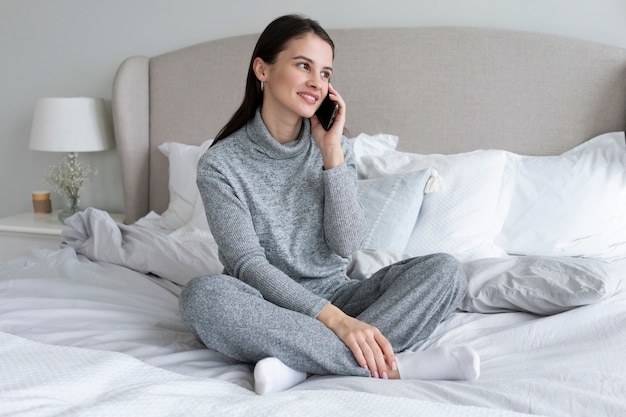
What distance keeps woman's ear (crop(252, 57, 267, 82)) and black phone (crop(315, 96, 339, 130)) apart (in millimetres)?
→ 166

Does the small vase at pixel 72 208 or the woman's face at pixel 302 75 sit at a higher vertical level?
the woman's face at pixel 302 75

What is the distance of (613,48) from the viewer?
2.36 metres

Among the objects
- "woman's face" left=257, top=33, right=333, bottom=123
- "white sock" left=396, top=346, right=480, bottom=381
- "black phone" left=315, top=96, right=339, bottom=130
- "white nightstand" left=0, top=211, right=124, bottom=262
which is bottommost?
"white nightstand" left=0, top=211, right=124, bottom=262

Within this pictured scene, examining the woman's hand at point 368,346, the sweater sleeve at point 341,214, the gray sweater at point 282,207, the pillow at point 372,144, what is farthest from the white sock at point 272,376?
the pillow at point 372,144

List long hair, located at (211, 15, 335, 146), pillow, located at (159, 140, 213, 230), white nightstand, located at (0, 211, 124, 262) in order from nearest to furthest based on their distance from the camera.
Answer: long hair, located at (211, 15, 335, 146) < pillow, located at (159, 140, 213, 230) < white nightstand, located at (0, 211, 124, 262)

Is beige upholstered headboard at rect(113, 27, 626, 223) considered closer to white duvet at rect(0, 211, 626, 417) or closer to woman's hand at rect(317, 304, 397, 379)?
white duvet at rect(0, 211, 626, 417)

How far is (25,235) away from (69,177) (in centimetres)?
32

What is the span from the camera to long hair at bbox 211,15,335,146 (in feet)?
5.50

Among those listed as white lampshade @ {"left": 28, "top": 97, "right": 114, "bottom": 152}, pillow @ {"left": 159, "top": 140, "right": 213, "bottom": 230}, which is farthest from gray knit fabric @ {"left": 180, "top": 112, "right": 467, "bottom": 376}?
white lampshade @ {"left": 28, "top": 97, "right": 114, "bottom": 152}

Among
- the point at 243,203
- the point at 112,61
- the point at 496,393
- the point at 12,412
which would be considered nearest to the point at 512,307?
the point at 496,393

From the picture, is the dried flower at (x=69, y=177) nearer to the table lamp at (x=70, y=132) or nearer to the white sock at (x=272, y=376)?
the table lamp at (x=70, y=132)

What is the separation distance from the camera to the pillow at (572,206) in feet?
6.86

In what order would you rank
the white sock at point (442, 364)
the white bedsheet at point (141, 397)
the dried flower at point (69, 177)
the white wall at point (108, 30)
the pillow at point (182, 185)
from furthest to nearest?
1. the dried flower at point (69, 177)
2. the pillow at point (182, 185)
3. the white wall at point (108, 30)
4. the white sock at point (442, 364)
5. the white bedsheet at point (141, 397)

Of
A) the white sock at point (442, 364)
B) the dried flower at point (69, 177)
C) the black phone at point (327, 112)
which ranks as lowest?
the dried flower at point (69, 177)
